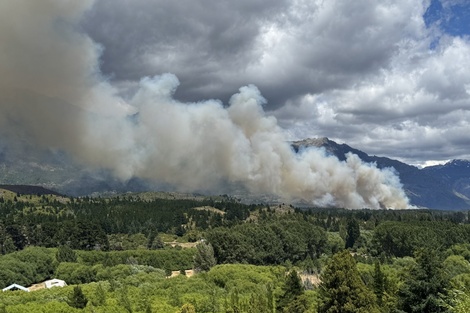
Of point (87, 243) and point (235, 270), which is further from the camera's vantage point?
point (87, 243)

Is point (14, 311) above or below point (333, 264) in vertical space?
below

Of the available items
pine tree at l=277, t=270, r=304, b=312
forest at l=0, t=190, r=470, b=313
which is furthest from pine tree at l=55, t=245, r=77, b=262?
pine tree at l=277, t=270, r=304, b=312

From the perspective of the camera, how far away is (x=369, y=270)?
10731 centimetres

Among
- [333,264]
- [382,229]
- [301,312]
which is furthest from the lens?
[382,229]

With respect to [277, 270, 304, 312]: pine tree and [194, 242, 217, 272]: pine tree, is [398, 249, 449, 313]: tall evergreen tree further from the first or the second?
[194, 242, 217, 272]: pine tree

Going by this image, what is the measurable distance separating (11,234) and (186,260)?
82.5m

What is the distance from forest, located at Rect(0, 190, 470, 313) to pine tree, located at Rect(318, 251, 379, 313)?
102 millimetres

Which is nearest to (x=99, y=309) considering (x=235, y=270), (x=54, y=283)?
(x=235, y=270)

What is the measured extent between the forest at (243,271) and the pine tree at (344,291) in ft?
0.33

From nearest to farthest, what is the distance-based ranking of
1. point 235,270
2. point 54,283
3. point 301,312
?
point 301,312 → point 235,270 → point 54,283

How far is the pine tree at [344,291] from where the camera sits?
45844 millimetres

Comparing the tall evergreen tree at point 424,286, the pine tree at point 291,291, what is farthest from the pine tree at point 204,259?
the tall evergreen tree at point 424,286

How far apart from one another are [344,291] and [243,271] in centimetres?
6098

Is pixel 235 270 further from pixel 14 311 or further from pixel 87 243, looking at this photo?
pixel 87 243
